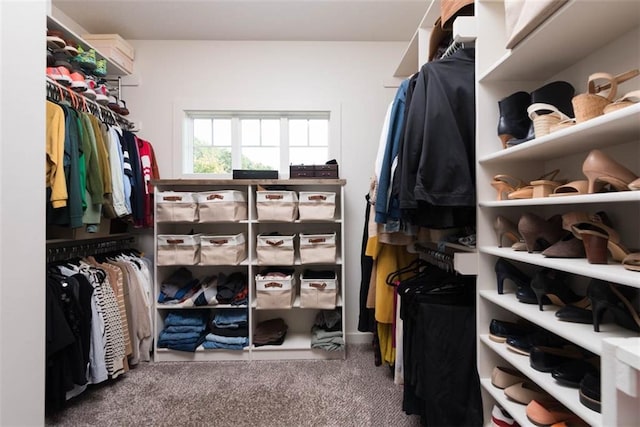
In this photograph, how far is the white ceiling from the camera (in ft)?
6.81

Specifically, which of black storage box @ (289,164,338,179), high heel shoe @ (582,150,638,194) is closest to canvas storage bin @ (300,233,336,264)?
black storage box @ (289,164,338,179)

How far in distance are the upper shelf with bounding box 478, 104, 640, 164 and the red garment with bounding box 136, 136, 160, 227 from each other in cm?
211

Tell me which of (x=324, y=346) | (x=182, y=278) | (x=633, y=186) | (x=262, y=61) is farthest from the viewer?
(x=262, y=61)

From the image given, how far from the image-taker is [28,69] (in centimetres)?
81

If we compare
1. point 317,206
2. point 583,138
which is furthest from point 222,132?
point 583,138

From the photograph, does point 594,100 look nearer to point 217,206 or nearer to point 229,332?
point 217,206

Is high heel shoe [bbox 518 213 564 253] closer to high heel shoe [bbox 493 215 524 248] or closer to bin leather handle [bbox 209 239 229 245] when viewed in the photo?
high heel shoe [bbox 493 215 524 248]

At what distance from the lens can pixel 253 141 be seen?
8.54 ft

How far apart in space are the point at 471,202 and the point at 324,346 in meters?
1.52

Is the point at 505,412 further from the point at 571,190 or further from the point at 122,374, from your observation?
the point at 122,374

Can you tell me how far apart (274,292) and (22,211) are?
→ 4.84 ft

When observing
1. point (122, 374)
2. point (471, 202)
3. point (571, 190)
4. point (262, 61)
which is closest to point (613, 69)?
point (571, 190)

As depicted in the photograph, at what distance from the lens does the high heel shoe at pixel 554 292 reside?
3.12 ft

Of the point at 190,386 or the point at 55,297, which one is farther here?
the point at 190,386
